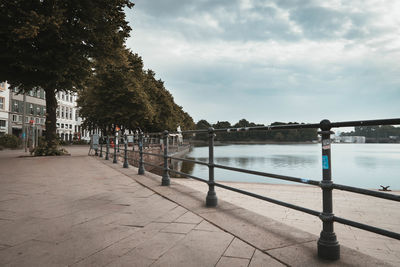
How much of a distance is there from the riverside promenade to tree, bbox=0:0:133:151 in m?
10.6

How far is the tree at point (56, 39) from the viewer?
12703 millimetres

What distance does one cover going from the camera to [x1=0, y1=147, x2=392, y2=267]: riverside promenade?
2488mm

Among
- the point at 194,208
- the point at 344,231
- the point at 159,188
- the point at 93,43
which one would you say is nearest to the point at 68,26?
the point at 93,43

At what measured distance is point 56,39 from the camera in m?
14.3

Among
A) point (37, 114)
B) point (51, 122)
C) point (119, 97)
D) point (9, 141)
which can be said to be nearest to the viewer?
point (51, 122)

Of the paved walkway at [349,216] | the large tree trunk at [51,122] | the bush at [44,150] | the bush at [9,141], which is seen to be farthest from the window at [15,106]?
the paved walkway at [349,216]

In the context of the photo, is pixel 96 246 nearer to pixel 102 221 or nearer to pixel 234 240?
pixel 102 221

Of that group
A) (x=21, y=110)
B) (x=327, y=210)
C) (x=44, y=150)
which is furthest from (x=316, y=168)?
(x=21, y=110)

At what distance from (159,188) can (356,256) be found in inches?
161

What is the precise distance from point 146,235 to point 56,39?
14041 millimetres

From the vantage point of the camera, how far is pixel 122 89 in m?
29.1

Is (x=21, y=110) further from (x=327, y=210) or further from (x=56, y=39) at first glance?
(x=327, y=210)

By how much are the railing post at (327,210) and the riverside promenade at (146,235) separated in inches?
3.7

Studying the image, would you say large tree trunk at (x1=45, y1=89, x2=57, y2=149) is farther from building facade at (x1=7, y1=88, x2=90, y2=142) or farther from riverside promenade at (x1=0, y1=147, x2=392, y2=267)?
building facade at (x1=7, y1=88, x2=90, y2=142)
